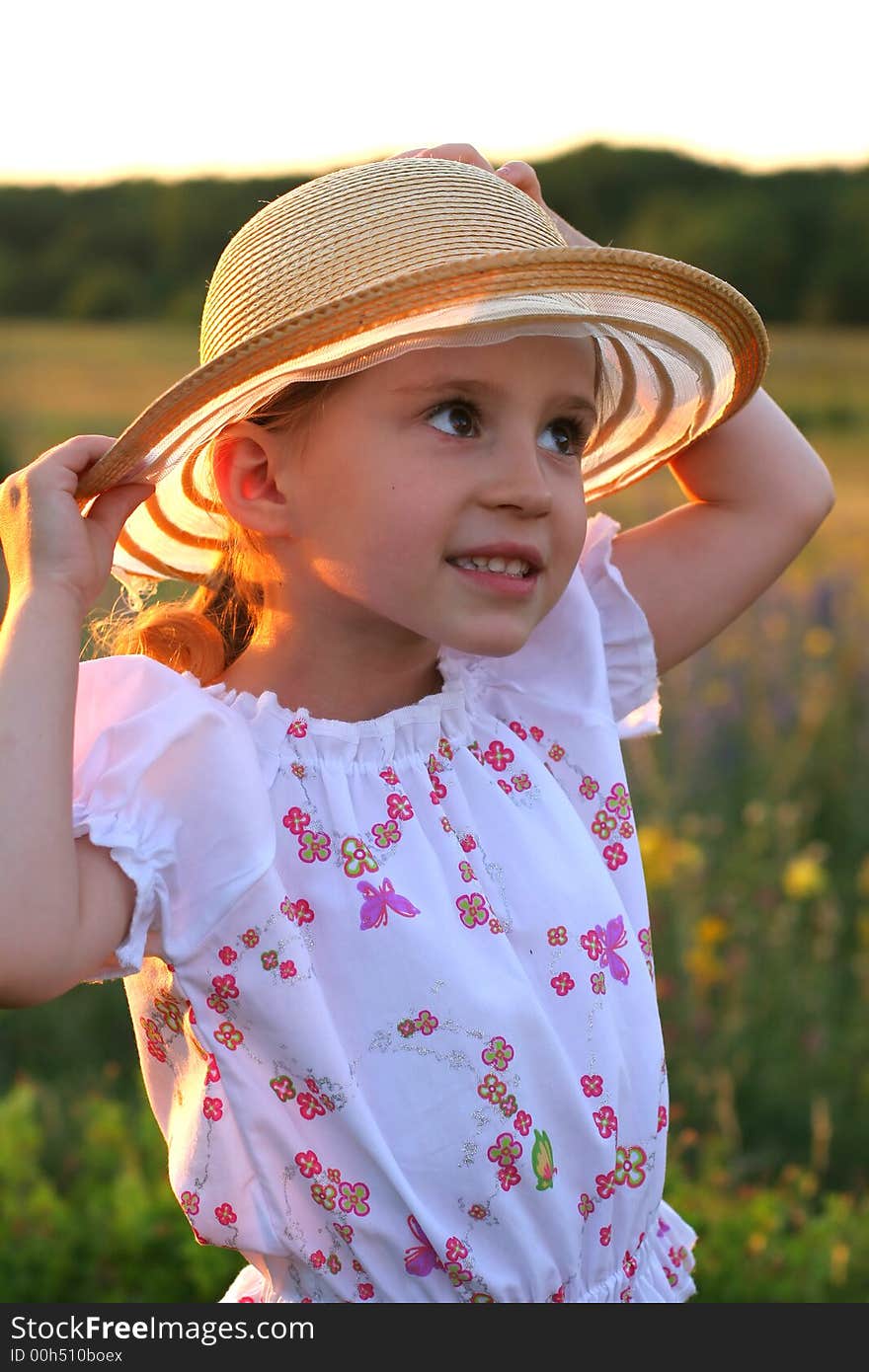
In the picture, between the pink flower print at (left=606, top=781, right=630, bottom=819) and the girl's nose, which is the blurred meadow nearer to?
the pink flower print at (left=606, top=781, right=630, bottom=819)

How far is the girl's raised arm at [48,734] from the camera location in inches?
60.3

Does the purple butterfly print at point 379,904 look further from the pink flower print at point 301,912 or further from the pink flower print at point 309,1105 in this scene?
the pink flower print at point 309,1105

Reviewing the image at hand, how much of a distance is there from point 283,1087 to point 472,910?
1.01 feet

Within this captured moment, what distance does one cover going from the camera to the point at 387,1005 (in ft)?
5.84

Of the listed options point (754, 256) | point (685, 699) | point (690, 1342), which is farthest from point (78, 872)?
point (754, 256)

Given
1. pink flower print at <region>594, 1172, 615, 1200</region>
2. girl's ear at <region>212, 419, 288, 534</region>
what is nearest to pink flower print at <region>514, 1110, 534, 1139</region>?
pink flower print at <region>594, 1172, 615, 1200</region>

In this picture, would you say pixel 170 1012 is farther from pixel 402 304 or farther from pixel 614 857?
pixel 402 304

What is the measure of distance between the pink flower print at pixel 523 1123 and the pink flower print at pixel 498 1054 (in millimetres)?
65

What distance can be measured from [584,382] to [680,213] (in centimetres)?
706

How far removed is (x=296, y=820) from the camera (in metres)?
1.81

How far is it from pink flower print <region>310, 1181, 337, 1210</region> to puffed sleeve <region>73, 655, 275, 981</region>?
1.10ft

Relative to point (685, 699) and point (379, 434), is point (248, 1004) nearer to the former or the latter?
point (379, 434)

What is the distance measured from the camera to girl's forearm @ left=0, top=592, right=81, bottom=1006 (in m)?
1.52

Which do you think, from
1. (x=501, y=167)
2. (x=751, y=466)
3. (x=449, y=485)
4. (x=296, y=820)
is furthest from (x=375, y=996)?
(x=501, y=167)
